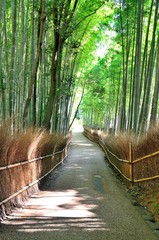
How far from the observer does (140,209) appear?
569cm

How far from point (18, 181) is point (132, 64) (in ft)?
28.0

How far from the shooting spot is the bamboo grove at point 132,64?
9219 millimetres

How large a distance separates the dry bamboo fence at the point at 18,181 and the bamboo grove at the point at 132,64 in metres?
2.58

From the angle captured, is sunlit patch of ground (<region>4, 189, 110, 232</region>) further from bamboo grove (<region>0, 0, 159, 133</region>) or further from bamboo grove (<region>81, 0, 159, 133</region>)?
bamboo grove (<region>81, 0, 159, 133</region>)

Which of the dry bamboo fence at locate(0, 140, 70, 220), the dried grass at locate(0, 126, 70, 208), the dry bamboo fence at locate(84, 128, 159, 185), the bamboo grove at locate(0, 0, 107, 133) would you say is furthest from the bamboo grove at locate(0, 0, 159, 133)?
the dry bamboo fence at locate(84, 128, 159, 185)

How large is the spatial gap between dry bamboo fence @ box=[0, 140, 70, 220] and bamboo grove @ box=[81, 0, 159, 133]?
2.58 metres

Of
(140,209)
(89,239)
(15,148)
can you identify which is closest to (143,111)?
(140,209)

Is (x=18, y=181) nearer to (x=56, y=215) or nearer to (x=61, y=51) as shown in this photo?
(x=56, y=215)

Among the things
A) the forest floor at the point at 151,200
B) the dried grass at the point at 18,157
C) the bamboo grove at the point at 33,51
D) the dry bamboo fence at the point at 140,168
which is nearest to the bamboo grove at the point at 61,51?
the bamboo grove at the point at 33,51

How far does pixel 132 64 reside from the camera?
12820 mm

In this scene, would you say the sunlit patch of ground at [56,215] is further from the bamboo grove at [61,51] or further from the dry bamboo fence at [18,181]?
the bamboo grove at [61,51]

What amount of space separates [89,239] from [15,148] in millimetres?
1663

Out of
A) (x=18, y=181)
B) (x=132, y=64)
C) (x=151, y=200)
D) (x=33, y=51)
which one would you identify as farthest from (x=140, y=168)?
(x=132, y=64)

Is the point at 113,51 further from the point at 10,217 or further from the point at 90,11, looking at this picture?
the point at 10,217
